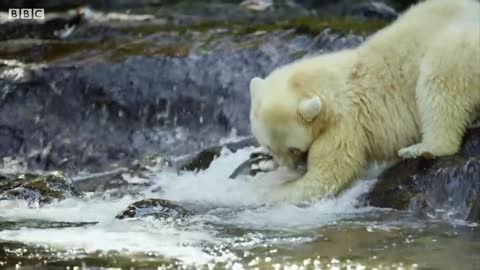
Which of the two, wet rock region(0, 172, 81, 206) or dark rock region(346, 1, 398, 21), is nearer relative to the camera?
wet rock region(0, 172, 81, 206)

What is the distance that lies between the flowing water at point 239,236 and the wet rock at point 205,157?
1.31 meters

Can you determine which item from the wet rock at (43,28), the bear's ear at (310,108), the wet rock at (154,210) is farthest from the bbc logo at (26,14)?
the wet rock at (154,210)

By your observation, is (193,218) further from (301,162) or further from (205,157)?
(205,157)

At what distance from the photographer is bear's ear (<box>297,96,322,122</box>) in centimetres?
732

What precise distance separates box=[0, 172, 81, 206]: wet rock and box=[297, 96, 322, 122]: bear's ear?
2122 millimetres

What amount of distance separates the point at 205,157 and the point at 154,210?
109 inches

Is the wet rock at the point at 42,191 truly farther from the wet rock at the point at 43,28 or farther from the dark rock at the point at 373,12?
the dark rock at the point at 373,12

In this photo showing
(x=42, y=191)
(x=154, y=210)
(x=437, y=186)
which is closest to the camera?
(x=154, y=210)

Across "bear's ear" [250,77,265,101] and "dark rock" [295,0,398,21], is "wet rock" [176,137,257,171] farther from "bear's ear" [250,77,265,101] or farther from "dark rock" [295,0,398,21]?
"dark rock" [295,0,398,21]

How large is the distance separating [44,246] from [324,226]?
1958 millimetres

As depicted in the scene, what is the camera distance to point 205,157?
960cm

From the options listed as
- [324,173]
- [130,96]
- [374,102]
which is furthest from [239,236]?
[130,96]

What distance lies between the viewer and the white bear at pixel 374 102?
7.41m

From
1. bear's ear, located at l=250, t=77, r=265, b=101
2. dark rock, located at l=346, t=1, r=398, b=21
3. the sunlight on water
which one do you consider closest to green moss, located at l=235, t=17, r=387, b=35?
dark rock, located at l=346, t=1, r=398, b=21
